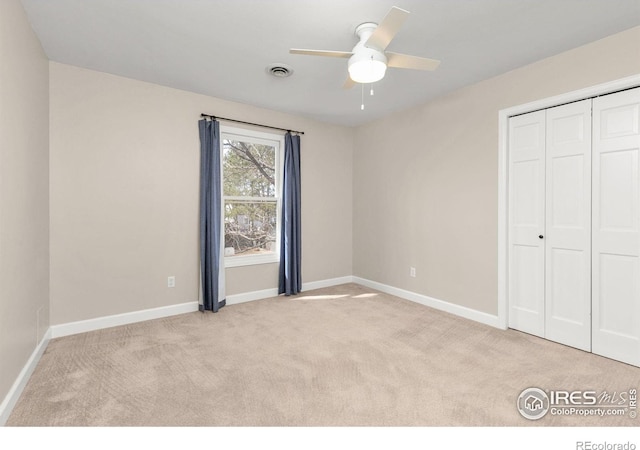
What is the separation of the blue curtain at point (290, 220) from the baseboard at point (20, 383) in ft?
8.31

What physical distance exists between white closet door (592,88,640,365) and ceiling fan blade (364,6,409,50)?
6.31 feet

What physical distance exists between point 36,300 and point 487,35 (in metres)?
4.11

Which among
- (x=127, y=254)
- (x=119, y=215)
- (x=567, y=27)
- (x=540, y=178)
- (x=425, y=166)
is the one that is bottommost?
(x=127, y=254)

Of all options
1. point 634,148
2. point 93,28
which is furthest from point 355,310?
point 93,28

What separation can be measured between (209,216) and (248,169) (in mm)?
926

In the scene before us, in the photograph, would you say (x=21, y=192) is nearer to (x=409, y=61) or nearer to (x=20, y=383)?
(x=20, y=383)

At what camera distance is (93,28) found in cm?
246

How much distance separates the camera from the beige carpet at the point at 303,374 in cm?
188

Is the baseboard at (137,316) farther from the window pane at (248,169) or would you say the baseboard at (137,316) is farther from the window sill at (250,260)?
the window pane at (248,169)

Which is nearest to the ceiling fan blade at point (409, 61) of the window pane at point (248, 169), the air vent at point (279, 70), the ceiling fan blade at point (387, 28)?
the ceiling fan blade at point (387, 28)

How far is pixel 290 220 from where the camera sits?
14.7 feet

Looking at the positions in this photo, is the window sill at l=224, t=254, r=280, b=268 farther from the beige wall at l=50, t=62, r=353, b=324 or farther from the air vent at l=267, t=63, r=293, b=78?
the air vent at l=267, t=63, r=293, b=78

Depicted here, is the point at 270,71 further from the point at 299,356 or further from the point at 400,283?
the point at 400,283

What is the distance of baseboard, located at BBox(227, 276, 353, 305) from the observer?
415 cm
